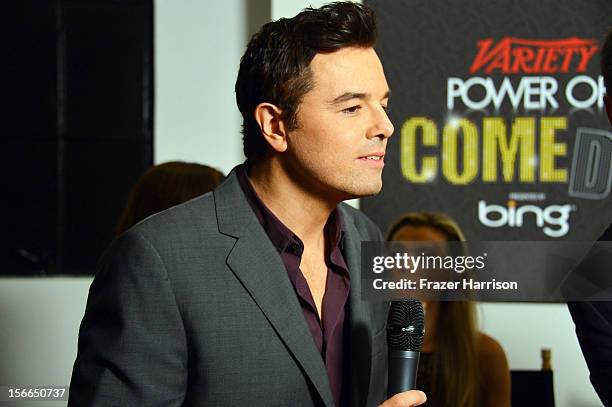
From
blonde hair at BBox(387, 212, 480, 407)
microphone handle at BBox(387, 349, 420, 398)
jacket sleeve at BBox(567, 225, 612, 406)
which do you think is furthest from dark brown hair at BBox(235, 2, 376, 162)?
blonde hair at BBox(387, 212, 480, 407)

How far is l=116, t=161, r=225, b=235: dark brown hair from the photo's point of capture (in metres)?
1.57

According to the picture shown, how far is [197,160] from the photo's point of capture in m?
2.30

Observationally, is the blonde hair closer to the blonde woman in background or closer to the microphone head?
the blonde woman in background

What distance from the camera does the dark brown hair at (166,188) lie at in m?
1.57

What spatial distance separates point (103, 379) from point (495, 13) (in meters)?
1.59

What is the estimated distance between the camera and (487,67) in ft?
7.31

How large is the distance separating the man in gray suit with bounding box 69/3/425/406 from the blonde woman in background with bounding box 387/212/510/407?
61 centimetres

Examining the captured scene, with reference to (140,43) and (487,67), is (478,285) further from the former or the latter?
(140,43)

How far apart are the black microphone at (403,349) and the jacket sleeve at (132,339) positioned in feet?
0.80

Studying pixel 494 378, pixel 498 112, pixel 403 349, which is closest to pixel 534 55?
pixel 498 112

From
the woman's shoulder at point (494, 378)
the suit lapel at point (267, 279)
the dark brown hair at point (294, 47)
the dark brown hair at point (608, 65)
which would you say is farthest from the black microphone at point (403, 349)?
the woman's shoulder at point (494, 378)

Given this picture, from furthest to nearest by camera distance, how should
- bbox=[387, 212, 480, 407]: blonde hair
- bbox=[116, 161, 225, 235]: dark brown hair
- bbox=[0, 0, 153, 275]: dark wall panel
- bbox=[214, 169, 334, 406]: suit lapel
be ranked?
bbox=[0, 0, 153, 275]: dark wall panel
bbox=[387, 212, 480, 407]: blonde hair
bbox=[116, 161, 225, 235]: dark brown hair
bbox=[214, 169, 334, 406]: suit lapel

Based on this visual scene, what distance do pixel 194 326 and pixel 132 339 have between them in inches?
2.9

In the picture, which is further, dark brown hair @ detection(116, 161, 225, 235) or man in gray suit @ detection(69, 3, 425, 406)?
dark brown hair @ detection(116, 161, 225, 235)
